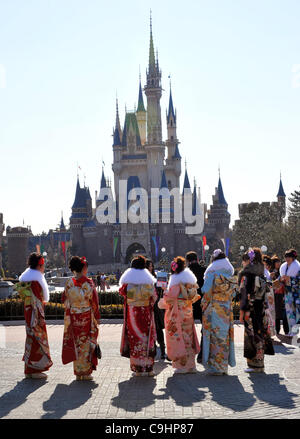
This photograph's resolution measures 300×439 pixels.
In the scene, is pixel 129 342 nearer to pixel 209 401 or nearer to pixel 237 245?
pixel 209 401

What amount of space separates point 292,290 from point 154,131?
7447cm

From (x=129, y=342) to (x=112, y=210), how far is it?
234 ft

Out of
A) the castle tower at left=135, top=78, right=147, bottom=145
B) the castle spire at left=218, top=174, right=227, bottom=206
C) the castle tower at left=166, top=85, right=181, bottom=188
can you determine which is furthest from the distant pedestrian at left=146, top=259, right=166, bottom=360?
the castle tower at left=135, top=78, right=147, bottom=145

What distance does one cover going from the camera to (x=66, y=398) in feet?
25.4

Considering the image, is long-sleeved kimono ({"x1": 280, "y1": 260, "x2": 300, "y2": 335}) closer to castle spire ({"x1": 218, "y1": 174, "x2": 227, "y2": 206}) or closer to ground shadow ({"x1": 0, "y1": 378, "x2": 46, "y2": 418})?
ground shadow ({"x1": 0, "y1": 378, "x2": 46, "y2": 418})

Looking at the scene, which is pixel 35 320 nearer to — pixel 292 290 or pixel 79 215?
pixel 292 290

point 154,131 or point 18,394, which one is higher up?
point 154,131

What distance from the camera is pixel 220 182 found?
289ft

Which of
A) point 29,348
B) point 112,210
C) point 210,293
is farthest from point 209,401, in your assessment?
point 112,210

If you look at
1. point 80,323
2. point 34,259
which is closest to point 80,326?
point 80,323

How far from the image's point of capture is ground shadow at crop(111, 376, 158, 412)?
289 inches

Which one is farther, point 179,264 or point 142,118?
point 142,118
